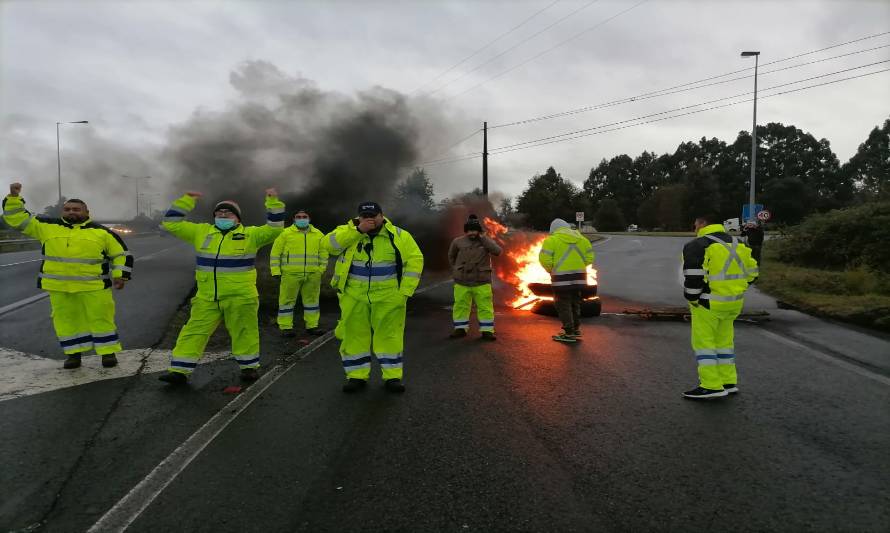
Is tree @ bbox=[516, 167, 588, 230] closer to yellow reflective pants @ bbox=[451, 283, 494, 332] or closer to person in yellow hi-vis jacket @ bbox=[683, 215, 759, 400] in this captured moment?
yellow reflective pants @ bbox=[451, 283, 494, 332]

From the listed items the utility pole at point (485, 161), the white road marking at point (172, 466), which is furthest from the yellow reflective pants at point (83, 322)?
the utility pole at point (485, 161)

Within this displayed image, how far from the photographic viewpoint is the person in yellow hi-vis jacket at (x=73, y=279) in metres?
5.46

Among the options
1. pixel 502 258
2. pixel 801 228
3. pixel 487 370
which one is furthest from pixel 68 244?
pixel 801 228

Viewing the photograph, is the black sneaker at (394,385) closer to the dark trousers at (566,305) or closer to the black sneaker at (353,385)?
the black sneaker at (353,385)

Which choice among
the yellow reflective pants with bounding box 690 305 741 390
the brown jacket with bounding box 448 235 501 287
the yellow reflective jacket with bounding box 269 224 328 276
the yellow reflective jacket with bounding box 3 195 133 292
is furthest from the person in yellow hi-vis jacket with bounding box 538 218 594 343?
the yellow reflective jacket with bounding box 3 195 133 292

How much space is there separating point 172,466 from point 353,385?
1815 millimetres

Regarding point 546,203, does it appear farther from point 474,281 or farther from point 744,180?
point 744,180

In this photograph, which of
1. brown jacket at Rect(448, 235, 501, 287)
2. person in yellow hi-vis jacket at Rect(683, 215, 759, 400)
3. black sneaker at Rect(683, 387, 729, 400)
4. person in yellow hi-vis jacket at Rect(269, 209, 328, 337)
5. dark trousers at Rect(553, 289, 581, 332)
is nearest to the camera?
black sneaker at Rect(683, 387, 729, 400)

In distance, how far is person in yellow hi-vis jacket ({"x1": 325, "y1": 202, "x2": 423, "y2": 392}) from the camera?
16.2 feet

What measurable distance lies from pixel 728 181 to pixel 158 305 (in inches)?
3515

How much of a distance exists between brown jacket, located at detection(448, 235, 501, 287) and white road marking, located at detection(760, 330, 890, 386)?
3990 millimetres

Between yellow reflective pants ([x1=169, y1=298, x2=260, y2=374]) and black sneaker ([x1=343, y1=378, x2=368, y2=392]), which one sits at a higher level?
yellow reflective pants ([x1=169, y1=298, x2=260, y2=374])

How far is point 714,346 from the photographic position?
497 centimetres

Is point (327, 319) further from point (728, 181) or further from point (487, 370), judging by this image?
point (728, 181)
